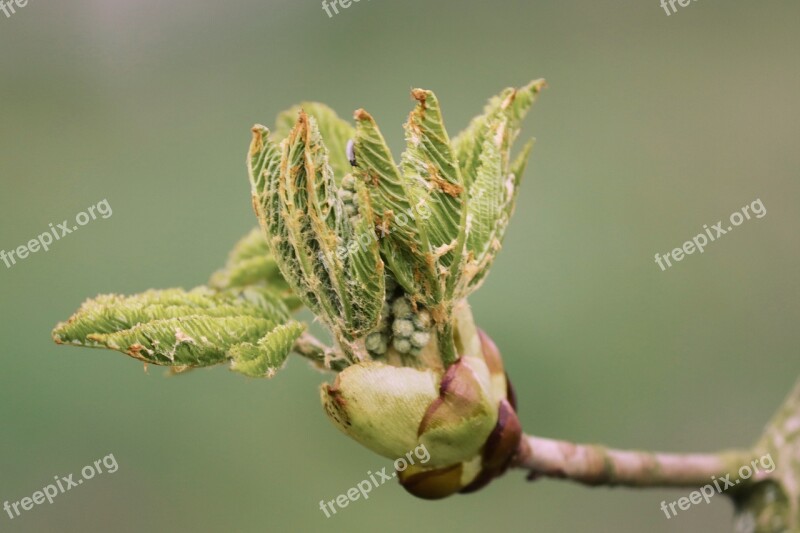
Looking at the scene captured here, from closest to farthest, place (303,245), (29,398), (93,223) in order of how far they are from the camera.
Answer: (303,245) < (29,398) < (93,223)

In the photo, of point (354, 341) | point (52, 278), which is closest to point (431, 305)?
point (354, 341)

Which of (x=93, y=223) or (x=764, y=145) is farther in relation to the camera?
(x=764, y=145)

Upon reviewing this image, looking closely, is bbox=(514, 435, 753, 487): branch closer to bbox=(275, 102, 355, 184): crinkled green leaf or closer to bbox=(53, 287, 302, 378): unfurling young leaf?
bbox=(53, 287, 302, 378): unfurling young leaf

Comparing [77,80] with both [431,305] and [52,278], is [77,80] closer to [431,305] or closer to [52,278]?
[52,278]

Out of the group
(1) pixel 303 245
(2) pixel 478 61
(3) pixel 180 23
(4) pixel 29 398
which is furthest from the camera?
(3) pixel 180 23
